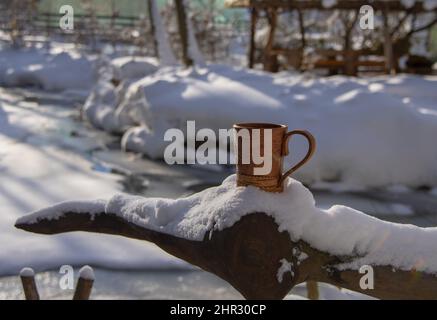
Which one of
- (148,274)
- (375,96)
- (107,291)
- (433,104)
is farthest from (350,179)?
(107,291)

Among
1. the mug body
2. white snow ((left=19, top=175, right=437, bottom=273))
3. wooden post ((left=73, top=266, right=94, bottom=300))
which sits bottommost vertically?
wooden post ((left=73, top=266, right=94, bottom=300))

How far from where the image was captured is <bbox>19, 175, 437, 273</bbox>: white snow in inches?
56.7

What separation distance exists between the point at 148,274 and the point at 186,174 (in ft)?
10.3

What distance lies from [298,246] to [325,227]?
0.31ft

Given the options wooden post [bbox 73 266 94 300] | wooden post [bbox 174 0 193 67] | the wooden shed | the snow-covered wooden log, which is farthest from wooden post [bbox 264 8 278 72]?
the snow-covered wooden log

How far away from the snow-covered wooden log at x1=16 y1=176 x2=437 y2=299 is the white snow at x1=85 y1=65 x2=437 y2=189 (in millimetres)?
4740

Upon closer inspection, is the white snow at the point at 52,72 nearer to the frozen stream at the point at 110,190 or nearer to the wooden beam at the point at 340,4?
the frozen stream at the point at 110,190

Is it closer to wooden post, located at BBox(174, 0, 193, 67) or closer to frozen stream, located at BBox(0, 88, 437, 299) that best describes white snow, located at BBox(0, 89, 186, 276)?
Answer: frozen stream, located at BBox(0, 88, 437, 299)

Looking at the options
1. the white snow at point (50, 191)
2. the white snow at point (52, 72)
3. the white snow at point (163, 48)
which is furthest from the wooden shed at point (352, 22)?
the white snow at point (52, 72)

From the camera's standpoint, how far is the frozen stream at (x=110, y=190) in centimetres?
375

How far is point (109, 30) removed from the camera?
2642cm

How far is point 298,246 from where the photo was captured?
1496mm
